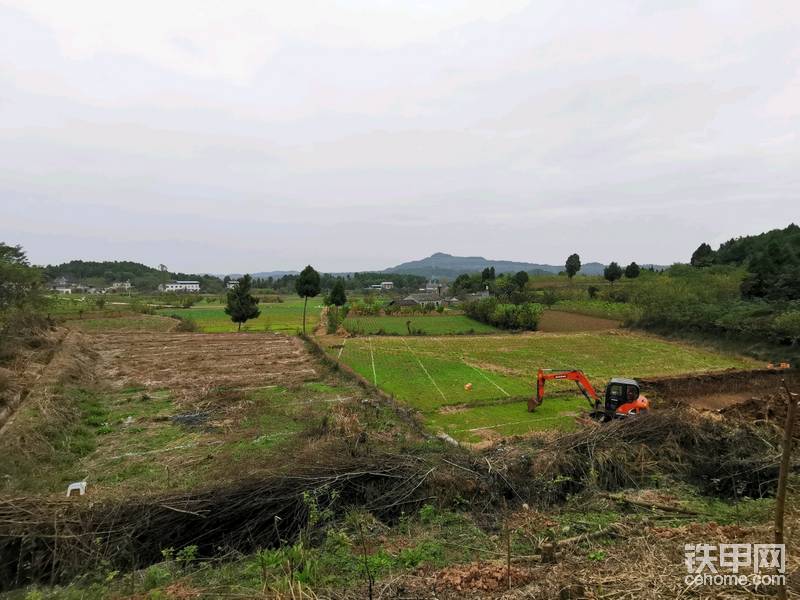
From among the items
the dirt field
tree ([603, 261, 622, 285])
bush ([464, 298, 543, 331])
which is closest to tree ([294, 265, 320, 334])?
bush ([464, 298, 543, 331])

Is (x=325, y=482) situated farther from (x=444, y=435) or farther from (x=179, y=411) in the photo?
(x=179, y=411)

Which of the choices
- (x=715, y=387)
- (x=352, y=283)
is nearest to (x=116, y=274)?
(x=352, y=283)

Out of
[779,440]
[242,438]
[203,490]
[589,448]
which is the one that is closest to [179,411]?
[242,438]

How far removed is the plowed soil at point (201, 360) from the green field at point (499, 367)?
12.8 feet

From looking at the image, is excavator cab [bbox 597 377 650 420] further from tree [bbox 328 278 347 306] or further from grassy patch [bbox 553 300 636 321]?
tree [bbox 328 278 347 306]

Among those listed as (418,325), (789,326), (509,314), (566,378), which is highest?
(789,326)

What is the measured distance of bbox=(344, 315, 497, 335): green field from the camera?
39.2 metres

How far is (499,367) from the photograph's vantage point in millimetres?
23609

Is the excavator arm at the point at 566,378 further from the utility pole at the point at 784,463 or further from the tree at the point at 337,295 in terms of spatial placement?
the tree at the point at 337,295

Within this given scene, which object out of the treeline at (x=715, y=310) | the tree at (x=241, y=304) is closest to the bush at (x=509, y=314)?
the treeline at (x=715, y=310)

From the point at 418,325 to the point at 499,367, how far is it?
2029 cm

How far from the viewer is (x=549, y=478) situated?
7.29 m

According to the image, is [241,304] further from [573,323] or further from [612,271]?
[612,271]

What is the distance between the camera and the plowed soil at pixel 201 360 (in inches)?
739
